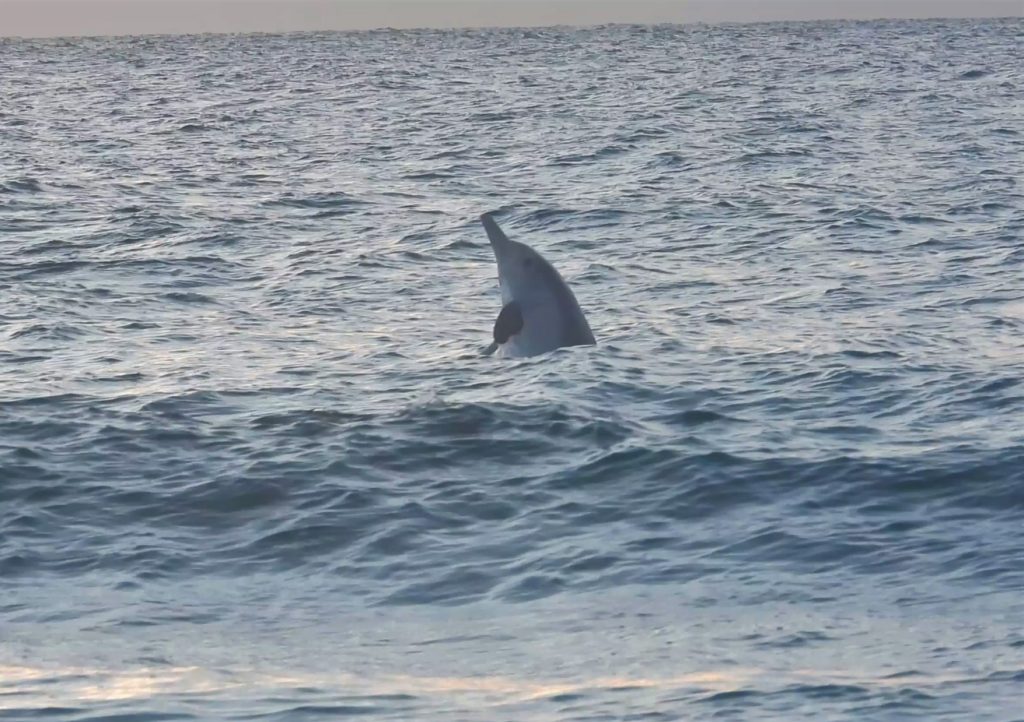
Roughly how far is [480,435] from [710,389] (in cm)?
301

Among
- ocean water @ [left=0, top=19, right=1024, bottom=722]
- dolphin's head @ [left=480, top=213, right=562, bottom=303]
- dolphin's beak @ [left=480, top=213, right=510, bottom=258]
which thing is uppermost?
dolphin's beak @ [left=480, top=213, right=510, bottom=258]

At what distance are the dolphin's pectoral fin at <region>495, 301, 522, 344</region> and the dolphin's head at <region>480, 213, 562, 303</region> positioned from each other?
14 cm

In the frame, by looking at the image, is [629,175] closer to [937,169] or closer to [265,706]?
[937,169]

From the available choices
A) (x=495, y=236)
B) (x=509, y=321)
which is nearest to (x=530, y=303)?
(x=509, y=321)

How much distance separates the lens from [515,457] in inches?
598

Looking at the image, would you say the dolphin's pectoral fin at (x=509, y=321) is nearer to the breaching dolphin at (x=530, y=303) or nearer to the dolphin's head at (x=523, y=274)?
the breaching dolphin at (x=530, y=303)

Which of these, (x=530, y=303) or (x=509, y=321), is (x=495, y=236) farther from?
(x=509, y=321)

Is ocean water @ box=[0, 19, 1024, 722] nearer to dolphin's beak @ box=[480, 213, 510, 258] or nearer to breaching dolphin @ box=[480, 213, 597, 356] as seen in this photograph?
breaching dolphin @ box=[480, 213, 597, 356]

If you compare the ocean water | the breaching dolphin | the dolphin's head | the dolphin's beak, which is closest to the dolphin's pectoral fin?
the breaching dolphin

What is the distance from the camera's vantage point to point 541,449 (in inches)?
607

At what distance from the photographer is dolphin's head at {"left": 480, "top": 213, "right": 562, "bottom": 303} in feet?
60.0

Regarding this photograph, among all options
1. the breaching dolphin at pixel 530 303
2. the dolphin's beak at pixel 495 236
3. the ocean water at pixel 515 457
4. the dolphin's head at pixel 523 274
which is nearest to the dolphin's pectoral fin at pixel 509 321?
the breaching dolphin at pixel 530 303

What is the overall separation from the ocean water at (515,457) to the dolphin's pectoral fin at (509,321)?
434 mm

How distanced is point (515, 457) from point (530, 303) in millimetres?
3615
